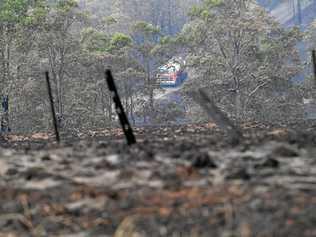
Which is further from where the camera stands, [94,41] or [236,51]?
[94,41]

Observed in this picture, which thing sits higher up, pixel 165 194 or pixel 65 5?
pixel 65 5

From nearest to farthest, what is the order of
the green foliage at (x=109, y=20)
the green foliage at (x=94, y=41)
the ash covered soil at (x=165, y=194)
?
1. the ash covered soil at (x=165, y=194)
2. the green foliage at (x=94, y=41)
3. the green foliage at (x=109, y=20)

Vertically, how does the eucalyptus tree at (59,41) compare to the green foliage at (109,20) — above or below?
below

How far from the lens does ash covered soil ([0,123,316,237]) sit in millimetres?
6301

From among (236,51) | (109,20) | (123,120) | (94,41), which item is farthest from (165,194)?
(109,20)

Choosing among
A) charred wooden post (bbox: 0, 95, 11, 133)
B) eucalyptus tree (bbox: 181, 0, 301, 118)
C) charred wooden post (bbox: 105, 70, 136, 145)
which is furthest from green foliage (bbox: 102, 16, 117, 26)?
charred wooden post (bbox: 105, 70, 136, 145)

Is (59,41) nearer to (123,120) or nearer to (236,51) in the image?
(236,51)

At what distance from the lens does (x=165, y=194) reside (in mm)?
7223

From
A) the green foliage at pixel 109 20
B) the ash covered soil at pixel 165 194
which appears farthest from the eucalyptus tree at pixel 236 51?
the ash covered soil at pixel 165 194

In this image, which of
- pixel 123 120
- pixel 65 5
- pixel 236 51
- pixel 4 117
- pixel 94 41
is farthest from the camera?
pixel 94 41

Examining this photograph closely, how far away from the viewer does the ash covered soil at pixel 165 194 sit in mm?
6301

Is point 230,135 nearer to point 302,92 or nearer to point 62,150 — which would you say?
point 62,150

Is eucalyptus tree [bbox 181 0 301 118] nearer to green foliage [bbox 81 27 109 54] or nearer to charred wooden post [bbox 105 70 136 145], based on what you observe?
green foliage [bbox 81 27 109 54]

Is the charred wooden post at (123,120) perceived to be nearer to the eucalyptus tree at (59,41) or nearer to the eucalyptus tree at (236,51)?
the eucalyptus tree at (59,41)
